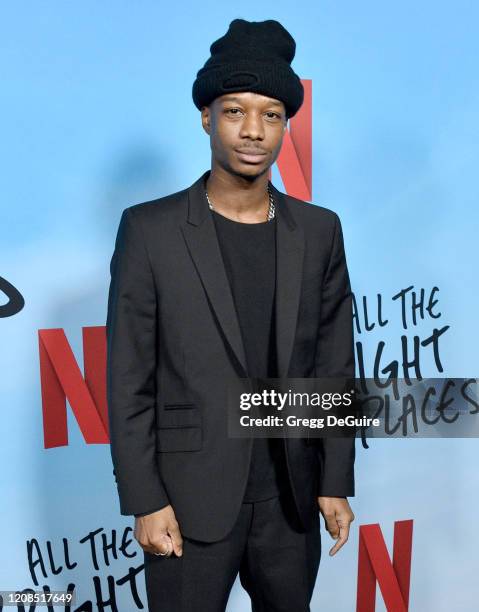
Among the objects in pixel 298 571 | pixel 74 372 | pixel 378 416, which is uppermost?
Result: pixel 74 372

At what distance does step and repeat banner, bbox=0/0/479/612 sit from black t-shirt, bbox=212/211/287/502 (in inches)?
29.6

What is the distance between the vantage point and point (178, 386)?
1.32 m

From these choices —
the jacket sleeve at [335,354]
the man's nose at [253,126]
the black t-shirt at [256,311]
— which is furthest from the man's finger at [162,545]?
the man's nose at [253,126]

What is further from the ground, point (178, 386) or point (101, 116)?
point (101, 116)

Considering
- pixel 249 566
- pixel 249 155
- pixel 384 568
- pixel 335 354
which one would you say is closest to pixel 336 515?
pixel 249 566

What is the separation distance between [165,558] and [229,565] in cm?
11

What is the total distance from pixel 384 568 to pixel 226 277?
1272 millimetres

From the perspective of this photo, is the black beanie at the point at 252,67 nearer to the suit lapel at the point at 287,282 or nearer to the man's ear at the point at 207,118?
the man's ear at the point at 207,118

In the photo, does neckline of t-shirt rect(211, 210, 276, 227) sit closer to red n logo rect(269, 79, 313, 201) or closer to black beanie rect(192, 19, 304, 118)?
black beanie rect(192, 19, 304, 118)

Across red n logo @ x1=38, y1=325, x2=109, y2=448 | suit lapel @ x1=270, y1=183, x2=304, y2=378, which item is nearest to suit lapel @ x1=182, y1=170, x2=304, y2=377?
suit lapel @ x1=270, y1=183, x2=304, y2=378

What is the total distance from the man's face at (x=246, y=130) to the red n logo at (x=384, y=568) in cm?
127

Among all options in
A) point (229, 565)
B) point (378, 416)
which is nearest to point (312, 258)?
point (229, 565)

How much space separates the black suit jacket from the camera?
4.23 ft

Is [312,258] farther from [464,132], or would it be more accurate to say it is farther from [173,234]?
[464,132]
